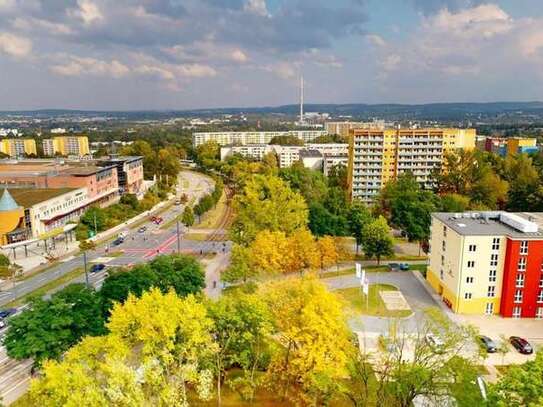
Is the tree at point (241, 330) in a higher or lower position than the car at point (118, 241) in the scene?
higher

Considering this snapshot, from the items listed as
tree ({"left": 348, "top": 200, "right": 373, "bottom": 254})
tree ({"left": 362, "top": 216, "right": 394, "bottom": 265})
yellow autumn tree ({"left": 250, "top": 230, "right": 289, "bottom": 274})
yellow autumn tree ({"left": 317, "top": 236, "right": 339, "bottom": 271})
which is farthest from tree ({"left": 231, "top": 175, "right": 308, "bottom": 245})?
tree ({"left": 362, "top": 216, "right": 394, "bottom": 265})

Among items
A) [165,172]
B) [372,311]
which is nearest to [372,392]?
[372,311]

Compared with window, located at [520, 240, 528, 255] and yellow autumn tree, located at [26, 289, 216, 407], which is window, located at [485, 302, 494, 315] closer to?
window, located at [520, 240, 528, 255]

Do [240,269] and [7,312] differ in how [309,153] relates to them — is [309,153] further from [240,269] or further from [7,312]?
[7,312]

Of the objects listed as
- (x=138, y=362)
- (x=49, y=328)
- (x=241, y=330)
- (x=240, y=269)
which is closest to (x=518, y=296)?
(x=240, y=269)

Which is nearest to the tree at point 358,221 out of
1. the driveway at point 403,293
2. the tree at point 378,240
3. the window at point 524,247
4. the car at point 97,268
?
the tree at point 378,240

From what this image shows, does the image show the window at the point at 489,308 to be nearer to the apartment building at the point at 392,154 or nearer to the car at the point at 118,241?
the apartment building at the point at 392,154

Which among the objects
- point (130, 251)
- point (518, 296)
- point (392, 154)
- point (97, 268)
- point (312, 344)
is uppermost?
point (392, 154)
